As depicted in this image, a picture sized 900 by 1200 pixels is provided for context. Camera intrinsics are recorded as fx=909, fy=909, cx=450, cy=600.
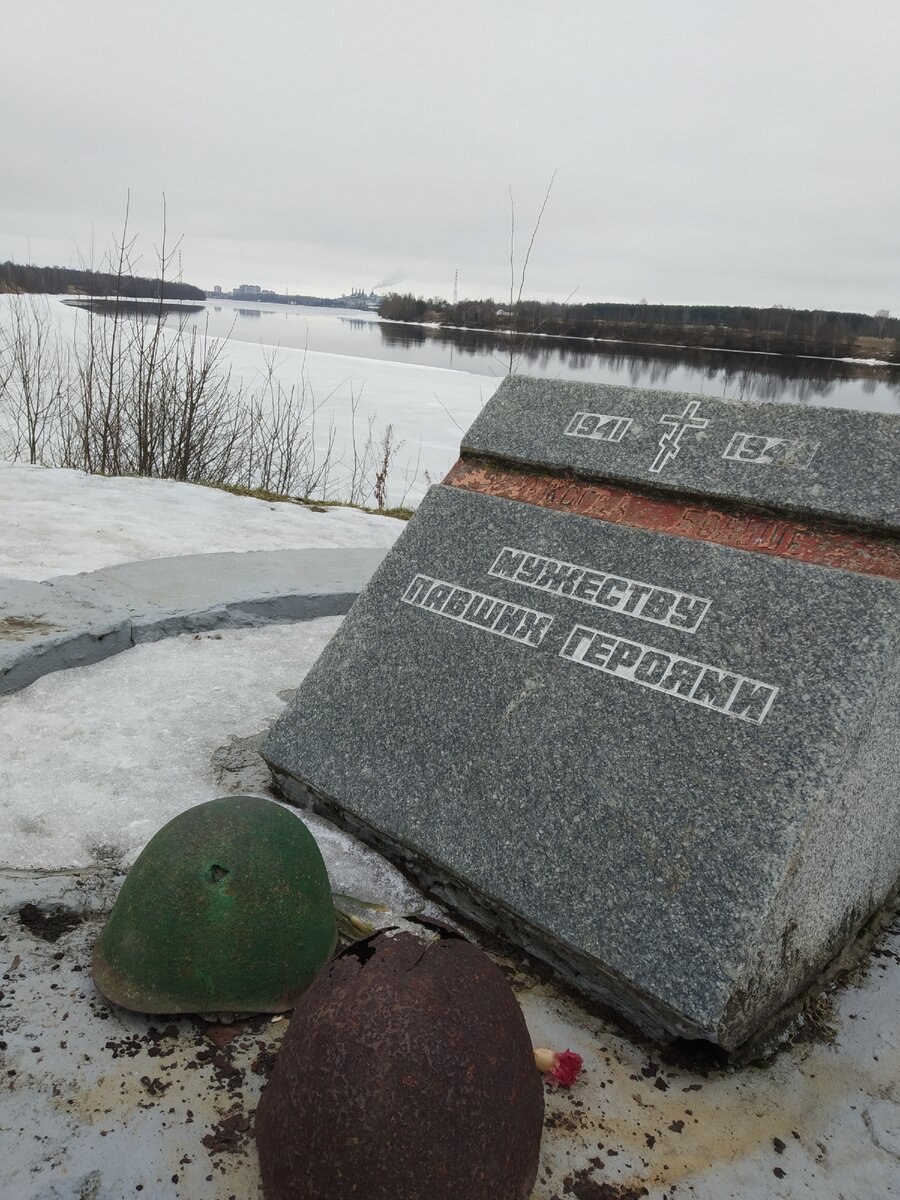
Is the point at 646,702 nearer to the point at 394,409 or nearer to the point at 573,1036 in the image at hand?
the point at 573,1036

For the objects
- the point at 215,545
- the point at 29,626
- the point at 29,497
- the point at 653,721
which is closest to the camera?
the point at 653,721

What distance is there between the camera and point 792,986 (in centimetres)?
208

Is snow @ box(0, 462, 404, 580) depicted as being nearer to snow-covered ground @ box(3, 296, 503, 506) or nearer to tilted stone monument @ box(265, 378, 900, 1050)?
snow-covered ground @ box(3, 296, 503, 506)

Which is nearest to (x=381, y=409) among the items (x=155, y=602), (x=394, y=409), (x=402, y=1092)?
(x=394, y=409)

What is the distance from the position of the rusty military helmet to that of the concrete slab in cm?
237

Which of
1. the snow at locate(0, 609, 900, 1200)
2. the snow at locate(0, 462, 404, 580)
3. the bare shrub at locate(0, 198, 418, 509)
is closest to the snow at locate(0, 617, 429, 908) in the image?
the snow at locate(0, 609, 900, 1200)

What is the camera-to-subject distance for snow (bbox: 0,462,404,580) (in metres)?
5.02

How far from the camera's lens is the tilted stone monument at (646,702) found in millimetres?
2006

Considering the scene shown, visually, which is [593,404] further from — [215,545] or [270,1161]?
[215,545]

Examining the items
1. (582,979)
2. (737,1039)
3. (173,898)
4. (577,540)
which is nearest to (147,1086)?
(173,898)

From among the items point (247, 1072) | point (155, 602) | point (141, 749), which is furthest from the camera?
point (155, 602)

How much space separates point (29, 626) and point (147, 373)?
5.56 m

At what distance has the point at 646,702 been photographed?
229 cm

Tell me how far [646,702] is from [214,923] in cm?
114
